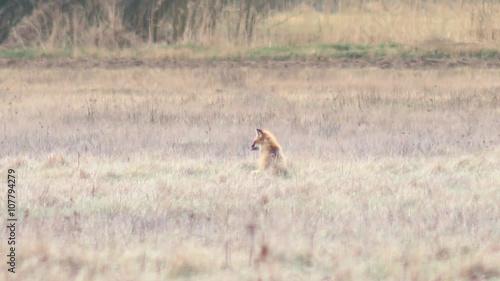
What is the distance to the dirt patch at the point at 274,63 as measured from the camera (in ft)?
67.5

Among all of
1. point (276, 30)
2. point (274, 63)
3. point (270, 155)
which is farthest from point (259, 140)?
point (276, 30)

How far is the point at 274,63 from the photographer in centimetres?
2100

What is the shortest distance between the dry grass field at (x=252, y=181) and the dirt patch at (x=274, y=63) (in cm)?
224

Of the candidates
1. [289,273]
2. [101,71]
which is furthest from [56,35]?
[289,273]

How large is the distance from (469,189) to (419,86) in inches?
380

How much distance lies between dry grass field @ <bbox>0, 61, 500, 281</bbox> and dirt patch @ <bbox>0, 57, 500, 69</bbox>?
224cm

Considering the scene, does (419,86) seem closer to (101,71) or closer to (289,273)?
(101,71)

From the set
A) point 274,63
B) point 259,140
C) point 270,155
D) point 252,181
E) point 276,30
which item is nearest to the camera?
point 252,181

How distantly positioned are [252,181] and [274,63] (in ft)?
41.0

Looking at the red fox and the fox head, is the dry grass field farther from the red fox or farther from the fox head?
the fox head

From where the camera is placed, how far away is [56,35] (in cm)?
2397

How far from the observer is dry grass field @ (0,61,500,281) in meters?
5.76

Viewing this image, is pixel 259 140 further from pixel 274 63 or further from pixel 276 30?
pixel 276 30

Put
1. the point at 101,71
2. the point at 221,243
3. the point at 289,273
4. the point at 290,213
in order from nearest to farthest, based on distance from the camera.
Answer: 1. the point at 289,273
2. the point at 221,243
3. the point at 290,213
4. the point at 101,71
